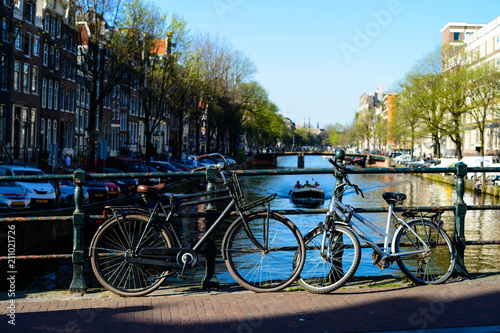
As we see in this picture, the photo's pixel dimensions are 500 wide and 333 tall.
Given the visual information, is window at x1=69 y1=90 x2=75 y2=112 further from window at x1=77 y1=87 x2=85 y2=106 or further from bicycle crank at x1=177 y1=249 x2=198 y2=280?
bicycle crank at x1=177 y1=249 x2=198 y2=280

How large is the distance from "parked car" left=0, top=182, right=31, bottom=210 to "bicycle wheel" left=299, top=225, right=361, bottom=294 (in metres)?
18.2

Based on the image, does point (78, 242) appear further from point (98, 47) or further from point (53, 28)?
point (53, 28)

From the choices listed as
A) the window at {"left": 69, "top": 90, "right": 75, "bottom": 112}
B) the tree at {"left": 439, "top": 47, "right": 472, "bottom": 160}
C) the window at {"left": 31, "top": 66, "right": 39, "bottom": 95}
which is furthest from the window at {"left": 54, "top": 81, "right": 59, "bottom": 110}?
the tree at {"left": 439, "top": 47, "right": 472, "bottom": 160}

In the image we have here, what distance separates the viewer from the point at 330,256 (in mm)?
6414

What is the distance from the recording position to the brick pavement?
5.16m

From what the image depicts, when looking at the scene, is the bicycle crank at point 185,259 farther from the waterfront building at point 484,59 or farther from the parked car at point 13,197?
the waterfront building at point 484,59

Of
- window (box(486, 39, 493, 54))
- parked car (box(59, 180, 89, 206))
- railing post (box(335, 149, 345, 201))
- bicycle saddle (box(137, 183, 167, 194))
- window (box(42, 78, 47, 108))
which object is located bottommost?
parked car (box(59, 180, 89, 206))

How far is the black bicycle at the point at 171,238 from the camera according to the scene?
6.18 meters

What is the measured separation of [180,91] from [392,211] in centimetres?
4783

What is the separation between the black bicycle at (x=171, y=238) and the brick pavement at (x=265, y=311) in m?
0.22

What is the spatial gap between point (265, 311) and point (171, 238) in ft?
4.10

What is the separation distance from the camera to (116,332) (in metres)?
4.99

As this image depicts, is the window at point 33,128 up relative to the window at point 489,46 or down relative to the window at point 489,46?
down

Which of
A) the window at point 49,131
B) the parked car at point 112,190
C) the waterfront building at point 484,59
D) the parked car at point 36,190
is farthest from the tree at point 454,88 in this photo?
the parked car at point 36,190
